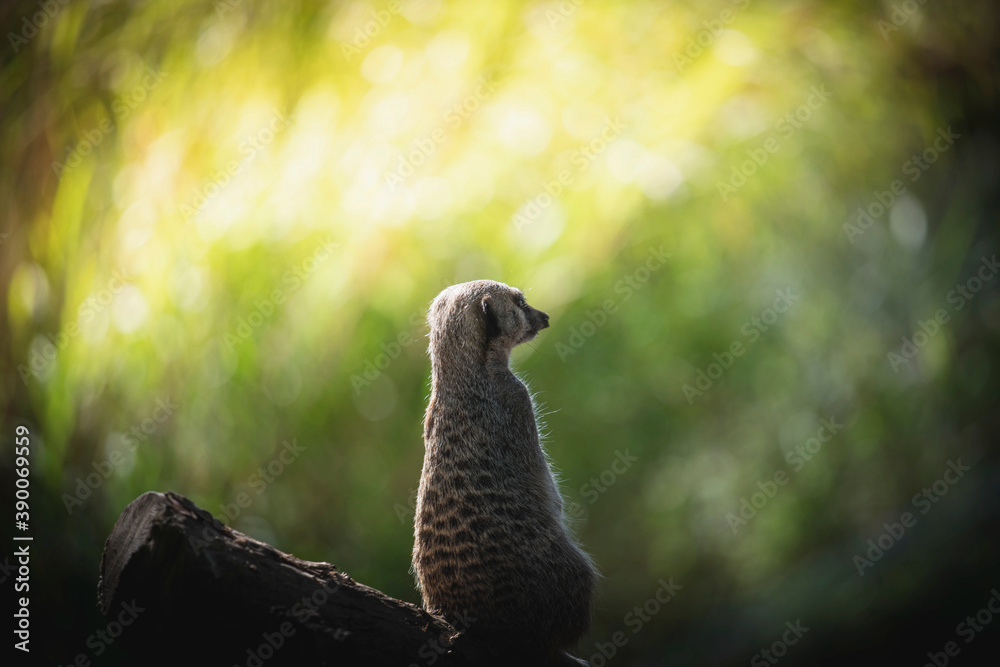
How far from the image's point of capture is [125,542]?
1571 millimetres

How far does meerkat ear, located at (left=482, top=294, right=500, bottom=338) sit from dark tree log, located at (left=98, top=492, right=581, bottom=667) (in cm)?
91

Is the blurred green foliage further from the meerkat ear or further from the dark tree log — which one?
the dark tree log

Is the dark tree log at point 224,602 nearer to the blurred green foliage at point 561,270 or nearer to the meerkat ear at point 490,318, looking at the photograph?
the meerkat ear at point 490,318

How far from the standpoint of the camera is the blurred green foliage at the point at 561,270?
4074 millimetres

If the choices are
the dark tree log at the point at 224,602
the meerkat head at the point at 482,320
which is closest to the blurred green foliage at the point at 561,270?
A: the meerkat head at the point at 482,320

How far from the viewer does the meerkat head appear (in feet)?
7.73

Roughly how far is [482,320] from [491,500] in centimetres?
60

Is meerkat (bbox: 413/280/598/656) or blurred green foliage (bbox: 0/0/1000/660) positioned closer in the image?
meerkat (bbox: 413/280/598/656)

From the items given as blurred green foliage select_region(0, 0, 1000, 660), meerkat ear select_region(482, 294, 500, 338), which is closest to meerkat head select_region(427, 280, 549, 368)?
meerkat ear select_region(482, 294, 500, 338)

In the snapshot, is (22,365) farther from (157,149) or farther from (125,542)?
(125,542)

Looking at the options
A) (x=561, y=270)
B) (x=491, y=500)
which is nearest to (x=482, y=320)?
(x=491, y=500)

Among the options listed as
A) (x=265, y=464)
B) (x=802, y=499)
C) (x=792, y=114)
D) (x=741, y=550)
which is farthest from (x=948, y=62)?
(x=265, y=464)

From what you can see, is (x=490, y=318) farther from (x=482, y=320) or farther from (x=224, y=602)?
(x=224, y=602)

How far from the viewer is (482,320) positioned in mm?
2369
